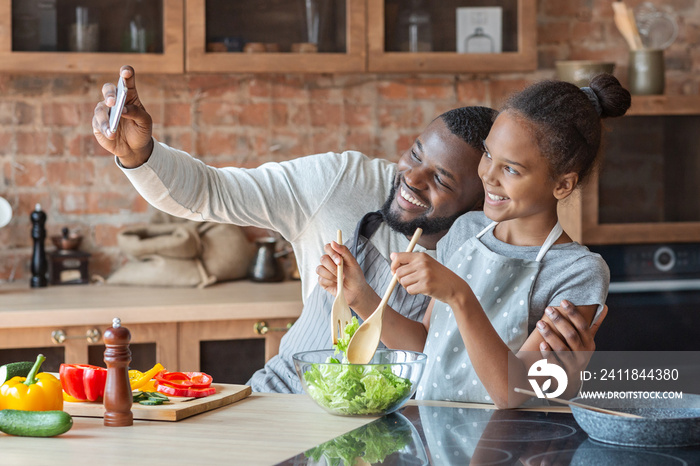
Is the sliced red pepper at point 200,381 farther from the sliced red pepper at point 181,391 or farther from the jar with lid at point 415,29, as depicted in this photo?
the jar with lid at point 415,29

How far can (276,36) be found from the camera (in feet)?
9.16

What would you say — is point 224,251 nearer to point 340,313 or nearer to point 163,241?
point 163,241

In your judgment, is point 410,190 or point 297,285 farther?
point 297,285

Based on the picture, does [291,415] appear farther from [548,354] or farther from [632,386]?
[632,386]

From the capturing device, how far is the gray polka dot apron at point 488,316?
1515 mm

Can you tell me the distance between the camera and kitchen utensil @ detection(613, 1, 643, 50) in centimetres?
306

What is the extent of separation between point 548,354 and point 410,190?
619 mm

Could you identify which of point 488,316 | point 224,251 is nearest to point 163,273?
point 224,251

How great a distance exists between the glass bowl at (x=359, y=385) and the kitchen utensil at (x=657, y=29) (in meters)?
2.31

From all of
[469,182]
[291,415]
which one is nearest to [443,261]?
[469,182]

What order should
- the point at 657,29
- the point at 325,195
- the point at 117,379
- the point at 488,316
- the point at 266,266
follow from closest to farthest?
the point at 117,379, the point at 488,316, the point at 325,195, the point at 266,266, the point at 657,29

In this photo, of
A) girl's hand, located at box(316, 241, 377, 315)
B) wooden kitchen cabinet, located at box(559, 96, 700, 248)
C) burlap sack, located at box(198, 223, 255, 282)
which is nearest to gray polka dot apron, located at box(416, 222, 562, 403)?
girl's hand, located at box(316, 241, 377, 315)

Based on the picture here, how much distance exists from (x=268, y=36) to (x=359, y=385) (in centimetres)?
177

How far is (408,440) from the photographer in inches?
45.7
